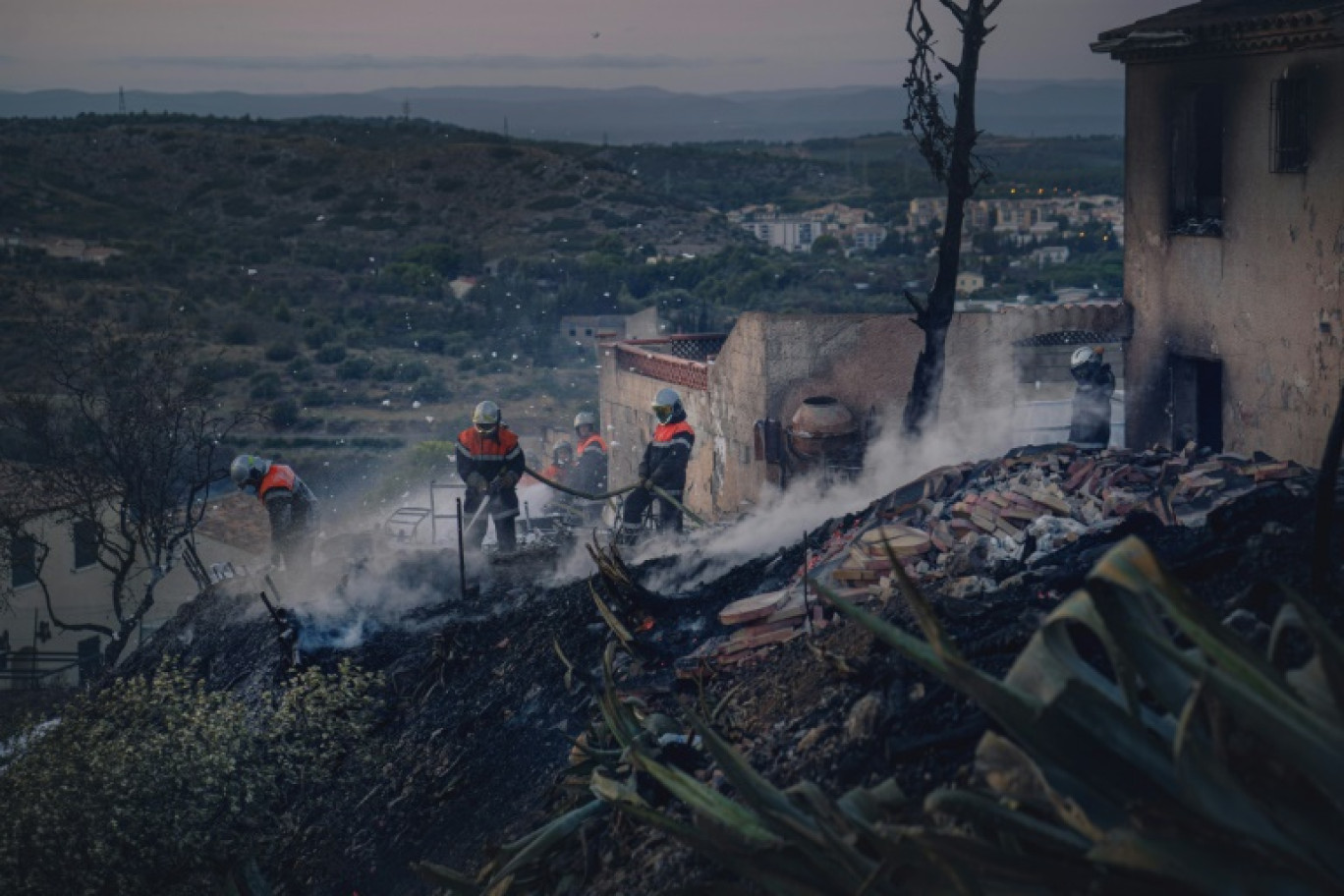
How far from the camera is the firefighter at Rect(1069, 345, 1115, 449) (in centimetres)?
1198

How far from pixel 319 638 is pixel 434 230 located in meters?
63.9

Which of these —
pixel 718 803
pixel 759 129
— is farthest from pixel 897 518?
pixel 759 129

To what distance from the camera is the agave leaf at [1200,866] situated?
11.0ft

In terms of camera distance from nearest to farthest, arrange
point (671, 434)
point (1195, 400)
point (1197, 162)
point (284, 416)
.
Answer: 1. point (671, 434)
2. point (1197, 162)
3. point (1195, 400)
4. point (284, 416)

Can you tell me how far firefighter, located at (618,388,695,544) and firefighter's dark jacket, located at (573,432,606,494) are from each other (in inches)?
159

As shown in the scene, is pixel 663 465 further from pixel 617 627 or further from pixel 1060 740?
pixel 1060 740

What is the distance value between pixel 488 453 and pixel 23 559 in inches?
409

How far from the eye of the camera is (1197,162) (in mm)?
14617

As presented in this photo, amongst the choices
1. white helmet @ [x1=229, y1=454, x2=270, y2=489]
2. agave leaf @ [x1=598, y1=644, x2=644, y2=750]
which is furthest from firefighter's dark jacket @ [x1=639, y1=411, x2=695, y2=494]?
agave leaf @ [x1=598, y1=644, x2=644, y2=750]

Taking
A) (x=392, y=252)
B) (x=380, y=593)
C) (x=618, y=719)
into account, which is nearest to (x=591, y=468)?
(x=380, y=593)

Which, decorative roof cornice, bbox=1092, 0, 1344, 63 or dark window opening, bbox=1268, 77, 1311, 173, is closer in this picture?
decorative roof cornice, bbox=1092, 0, 1344, 63

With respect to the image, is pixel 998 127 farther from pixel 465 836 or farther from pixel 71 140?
pixel 465 836

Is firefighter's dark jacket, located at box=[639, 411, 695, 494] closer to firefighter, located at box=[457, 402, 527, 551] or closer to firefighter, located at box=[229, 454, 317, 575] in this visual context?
firefighter, located at box=[457, 402, 527, 551]

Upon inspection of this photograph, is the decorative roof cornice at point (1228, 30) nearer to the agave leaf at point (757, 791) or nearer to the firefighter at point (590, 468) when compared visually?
the firefighter at point (590, 468)
